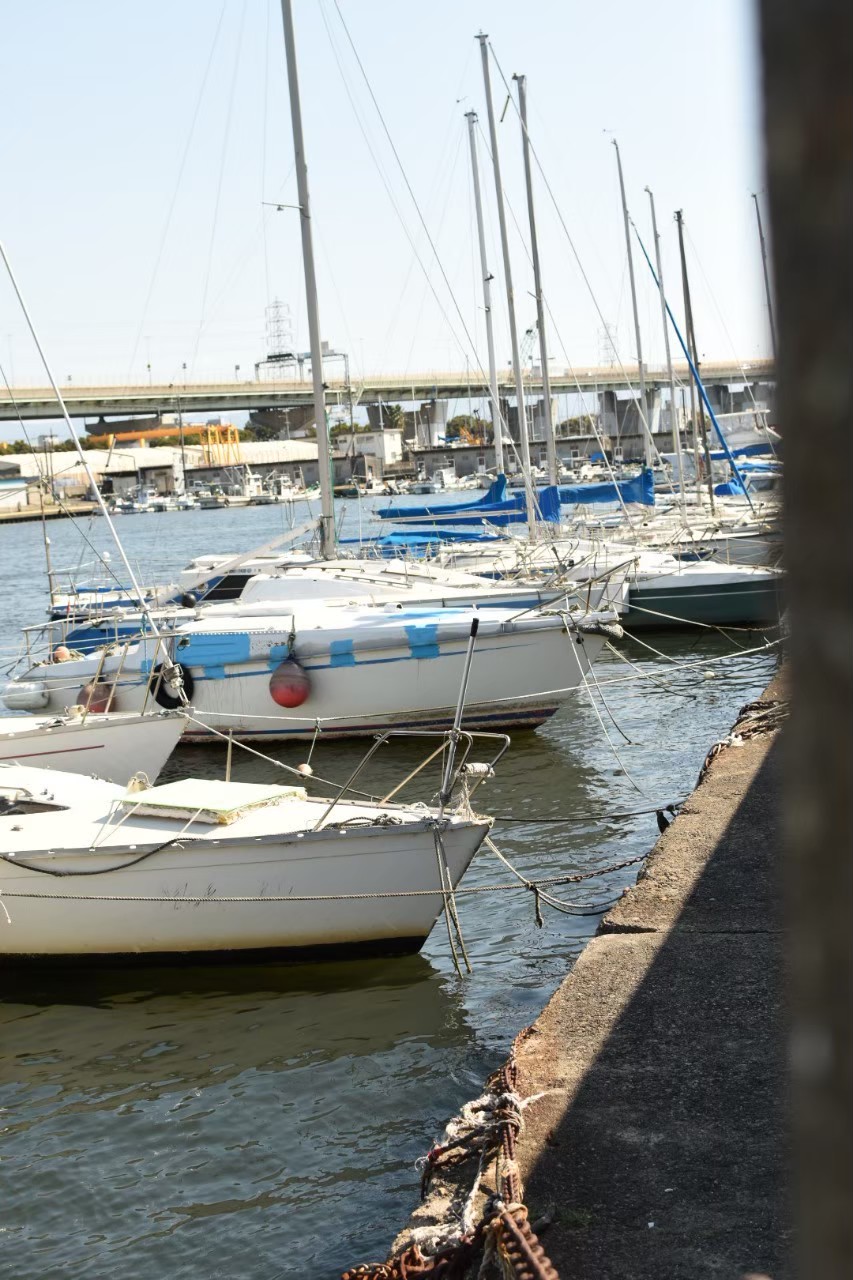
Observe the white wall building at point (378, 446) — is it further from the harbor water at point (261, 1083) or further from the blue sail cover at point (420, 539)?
the harbor water at point (261, 1083)

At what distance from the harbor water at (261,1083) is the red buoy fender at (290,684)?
14.9 feet

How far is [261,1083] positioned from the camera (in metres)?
8.30

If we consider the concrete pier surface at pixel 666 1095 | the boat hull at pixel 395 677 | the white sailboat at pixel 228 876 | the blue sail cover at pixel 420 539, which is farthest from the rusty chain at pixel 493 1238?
the blue sail cover at pixel 420 539

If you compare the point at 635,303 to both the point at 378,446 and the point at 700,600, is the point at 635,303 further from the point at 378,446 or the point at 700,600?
the point at 378,446

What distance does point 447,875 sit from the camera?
30.8ft

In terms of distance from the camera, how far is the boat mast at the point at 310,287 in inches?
791

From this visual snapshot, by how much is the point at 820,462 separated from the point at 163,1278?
21.6 ft

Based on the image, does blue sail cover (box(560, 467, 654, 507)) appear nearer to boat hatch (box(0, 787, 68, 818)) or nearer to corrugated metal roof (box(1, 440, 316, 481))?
boat hatch (box(0, 787, 68, 818))

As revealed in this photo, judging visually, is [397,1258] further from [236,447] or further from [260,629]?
[236,447]

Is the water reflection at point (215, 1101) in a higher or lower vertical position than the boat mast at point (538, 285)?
lower

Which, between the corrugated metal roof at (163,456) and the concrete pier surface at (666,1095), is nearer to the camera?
the concrete pier surface at (666,1095)

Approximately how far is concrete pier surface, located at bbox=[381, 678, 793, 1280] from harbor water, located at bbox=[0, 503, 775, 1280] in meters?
1.37

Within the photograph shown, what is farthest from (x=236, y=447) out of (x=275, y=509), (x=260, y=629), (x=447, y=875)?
(x=447, y=875)

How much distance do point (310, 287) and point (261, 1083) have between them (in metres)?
14.8
